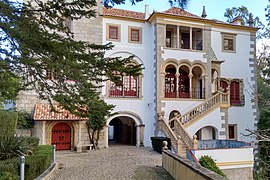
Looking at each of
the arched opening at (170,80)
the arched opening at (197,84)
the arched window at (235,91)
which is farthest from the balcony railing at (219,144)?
the arched window at (235,91)

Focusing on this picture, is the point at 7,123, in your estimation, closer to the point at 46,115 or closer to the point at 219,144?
the point at 46,115

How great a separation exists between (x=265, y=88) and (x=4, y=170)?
29.0 m

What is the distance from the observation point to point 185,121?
1952 cm

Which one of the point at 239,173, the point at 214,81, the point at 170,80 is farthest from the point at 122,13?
the point at 239,173

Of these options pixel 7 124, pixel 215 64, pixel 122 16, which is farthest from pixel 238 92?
pixel 7 124

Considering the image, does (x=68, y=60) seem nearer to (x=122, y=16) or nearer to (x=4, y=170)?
(x=4, y=170)

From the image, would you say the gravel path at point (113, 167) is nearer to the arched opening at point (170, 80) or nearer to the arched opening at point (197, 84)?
the arched opening at point (170, 80)

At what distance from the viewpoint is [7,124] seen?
43.8 feet

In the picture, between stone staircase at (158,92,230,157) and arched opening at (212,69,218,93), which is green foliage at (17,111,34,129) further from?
arched opening at (212,69,218,93)

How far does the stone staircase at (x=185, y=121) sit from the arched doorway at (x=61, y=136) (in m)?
6.75

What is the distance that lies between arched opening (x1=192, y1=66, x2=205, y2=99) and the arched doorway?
10636 mm

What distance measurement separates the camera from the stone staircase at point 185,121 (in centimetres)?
Answer: 1669

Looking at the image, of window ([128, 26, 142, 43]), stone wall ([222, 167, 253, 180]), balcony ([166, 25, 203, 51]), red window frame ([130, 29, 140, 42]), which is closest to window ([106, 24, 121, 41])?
window ([128, 26, 142, 43])

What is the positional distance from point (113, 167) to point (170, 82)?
38.9 feet
